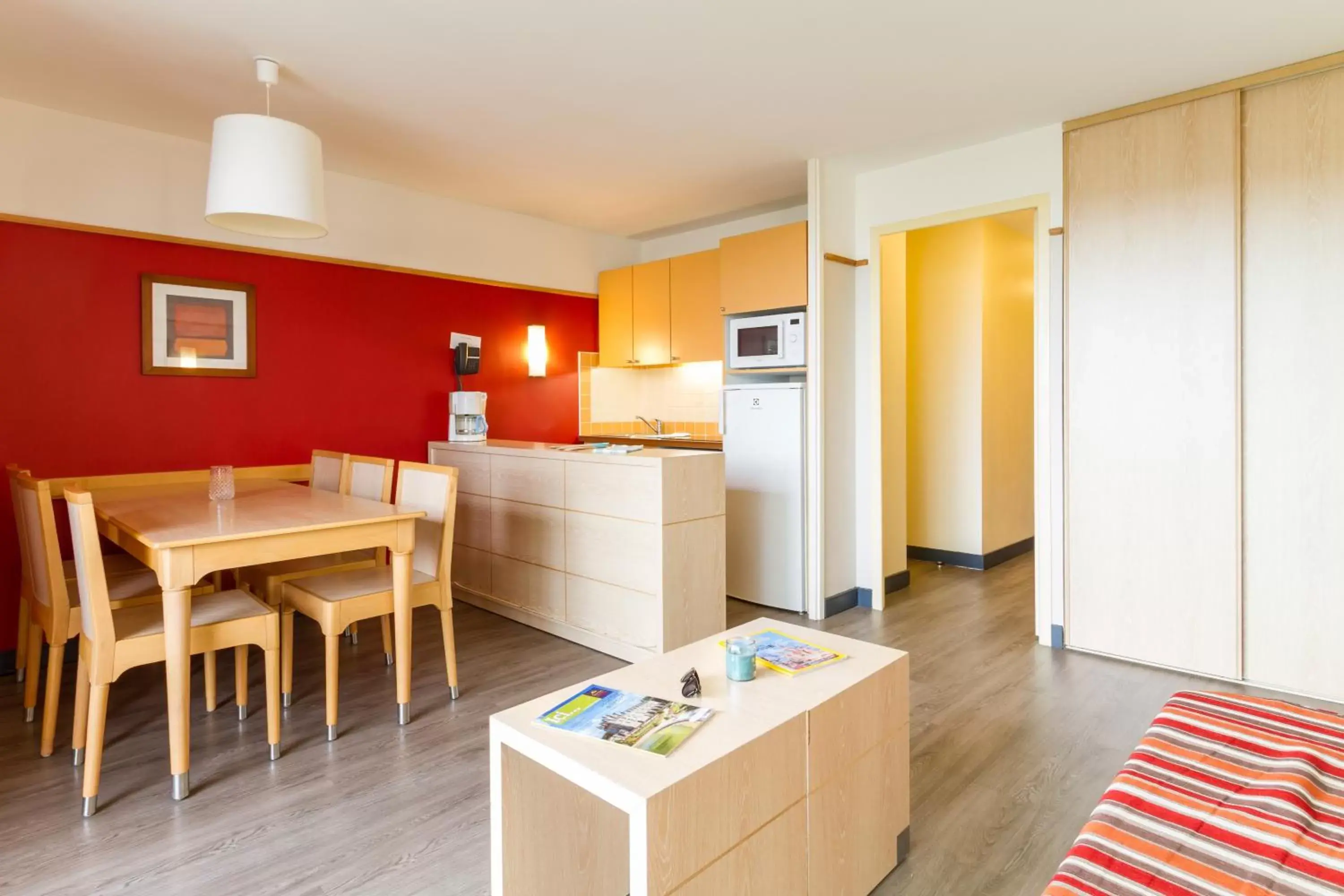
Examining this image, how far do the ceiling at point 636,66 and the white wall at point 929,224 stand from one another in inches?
6.4

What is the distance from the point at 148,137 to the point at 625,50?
2.62 meters

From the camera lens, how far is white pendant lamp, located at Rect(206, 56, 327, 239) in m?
2.53

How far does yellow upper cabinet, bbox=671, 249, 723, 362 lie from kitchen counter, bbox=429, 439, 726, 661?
1419 millimetres

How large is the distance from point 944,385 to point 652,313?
7.56ft

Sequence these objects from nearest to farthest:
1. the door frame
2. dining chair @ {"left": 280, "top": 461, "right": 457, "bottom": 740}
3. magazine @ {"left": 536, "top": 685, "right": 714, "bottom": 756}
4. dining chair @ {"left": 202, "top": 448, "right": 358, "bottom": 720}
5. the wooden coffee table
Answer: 1. the wooden coffee table
2. magazine @ {"left": 536, "top": 685, "right": 714, "bottom": 756}
3. dining chair @ {"left": 280, "top": 461, "right": 457, "bottom": 740}
4. dining chair @ {"left": 202, "top": 448, "right": 358, "bottom": 720}
5. the door frame

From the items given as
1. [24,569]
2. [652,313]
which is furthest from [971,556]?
[24,569]

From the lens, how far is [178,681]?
7.29ft

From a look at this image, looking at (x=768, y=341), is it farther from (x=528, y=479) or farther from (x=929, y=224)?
(x=528, y=479)

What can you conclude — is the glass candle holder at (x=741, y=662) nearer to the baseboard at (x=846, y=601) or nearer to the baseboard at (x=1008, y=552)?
the baseboard at (x=846, y=601)

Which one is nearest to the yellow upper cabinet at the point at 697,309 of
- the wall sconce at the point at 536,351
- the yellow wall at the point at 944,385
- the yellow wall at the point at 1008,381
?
the wall sconce at the point at 536,351

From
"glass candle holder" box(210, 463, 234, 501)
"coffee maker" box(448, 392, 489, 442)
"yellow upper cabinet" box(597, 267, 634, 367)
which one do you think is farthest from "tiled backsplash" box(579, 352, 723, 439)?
"glass candle holder" box(210, 463, 234, 501)

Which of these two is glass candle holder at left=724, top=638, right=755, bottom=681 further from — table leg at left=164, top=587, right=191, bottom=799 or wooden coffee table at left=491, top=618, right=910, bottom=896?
table leg at left=164, top=587, right=191, bottom=799

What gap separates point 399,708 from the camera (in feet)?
9.06

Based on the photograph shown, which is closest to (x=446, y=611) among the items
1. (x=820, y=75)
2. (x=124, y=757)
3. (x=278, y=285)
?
(x=124, y=757)
